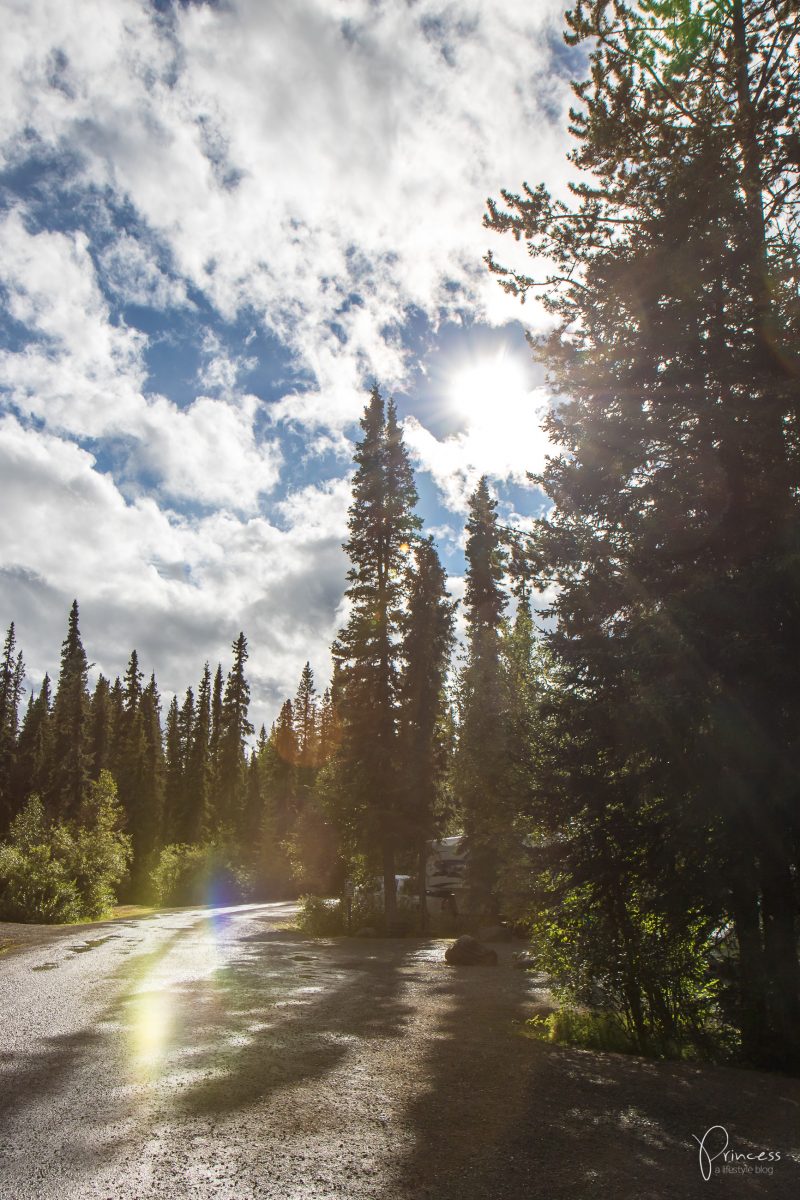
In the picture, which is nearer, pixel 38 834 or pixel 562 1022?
pixel 562 1022

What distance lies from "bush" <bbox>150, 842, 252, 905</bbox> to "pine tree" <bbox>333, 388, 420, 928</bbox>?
96.7 ft

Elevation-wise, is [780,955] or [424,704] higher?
[424,704]

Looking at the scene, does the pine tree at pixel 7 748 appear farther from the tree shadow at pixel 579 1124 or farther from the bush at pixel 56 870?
the tree shadow at pixel 579 1124

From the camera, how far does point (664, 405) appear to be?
977 centimetres

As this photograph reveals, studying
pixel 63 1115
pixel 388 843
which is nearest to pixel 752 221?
pixel 63 1115

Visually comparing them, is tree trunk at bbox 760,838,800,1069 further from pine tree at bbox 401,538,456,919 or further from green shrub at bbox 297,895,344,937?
green shrub at bbox 297,895,344,937

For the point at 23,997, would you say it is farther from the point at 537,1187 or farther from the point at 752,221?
the point at 752,221

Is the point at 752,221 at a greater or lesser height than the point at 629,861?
greater

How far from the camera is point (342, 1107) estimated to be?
5352mm

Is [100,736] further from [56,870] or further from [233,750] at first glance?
[56,870]

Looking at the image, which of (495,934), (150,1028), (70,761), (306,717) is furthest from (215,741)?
(150,1028)

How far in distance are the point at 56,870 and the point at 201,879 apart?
28.2 metres

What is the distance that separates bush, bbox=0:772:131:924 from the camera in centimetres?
2445

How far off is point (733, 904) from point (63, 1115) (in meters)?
6.81
